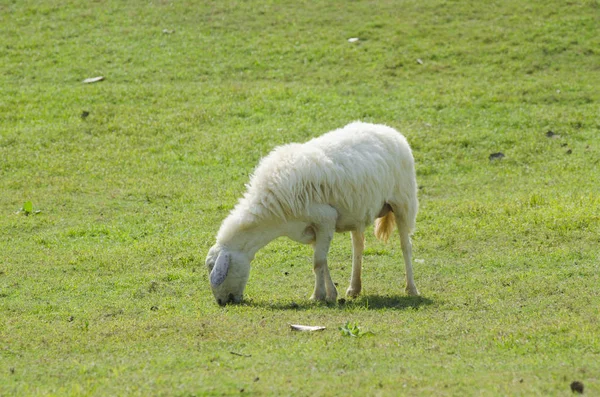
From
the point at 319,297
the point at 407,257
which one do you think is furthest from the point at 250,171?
the point at 319,297

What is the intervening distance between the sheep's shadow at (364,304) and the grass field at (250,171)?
0.10m

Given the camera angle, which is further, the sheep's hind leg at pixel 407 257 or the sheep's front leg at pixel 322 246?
the sheep's hind leg at pixel 407 257

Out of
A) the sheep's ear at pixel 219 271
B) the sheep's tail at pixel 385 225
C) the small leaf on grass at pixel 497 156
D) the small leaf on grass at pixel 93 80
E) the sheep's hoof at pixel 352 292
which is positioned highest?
the sheep's ear at pixel 219 271

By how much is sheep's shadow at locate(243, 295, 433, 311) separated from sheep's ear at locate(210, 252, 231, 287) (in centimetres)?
44

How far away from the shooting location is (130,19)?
26578 mm

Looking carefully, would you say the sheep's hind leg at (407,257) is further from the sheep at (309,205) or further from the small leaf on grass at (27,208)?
the small leaf on grass at (27,208)

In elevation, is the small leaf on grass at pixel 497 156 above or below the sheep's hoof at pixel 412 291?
below

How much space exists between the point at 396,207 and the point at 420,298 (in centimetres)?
130

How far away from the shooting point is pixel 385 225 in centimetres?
1168

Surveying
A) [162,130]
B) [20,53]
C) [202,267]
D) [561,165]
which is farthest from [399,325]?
[20,53]

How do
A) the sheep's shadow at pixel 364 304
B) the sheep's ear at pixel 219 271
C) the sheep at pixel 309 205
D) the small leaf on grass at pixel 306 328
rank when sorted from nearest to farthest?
the small leaf on grass at pixel 306 328 → the sheep's shadow at pixel 364 304 → the sheep's ear at pixel 219 271 → the sheep at pixel 309 205

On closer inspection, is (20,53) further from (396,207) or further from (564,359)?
(564,359)

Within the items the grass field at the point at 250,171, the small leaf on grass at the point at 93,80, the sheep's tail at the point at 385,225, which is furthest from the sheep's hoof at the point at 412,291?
the small leaf on grass at the point at 93,80

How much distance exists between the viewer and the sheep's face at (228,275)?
10172mm
